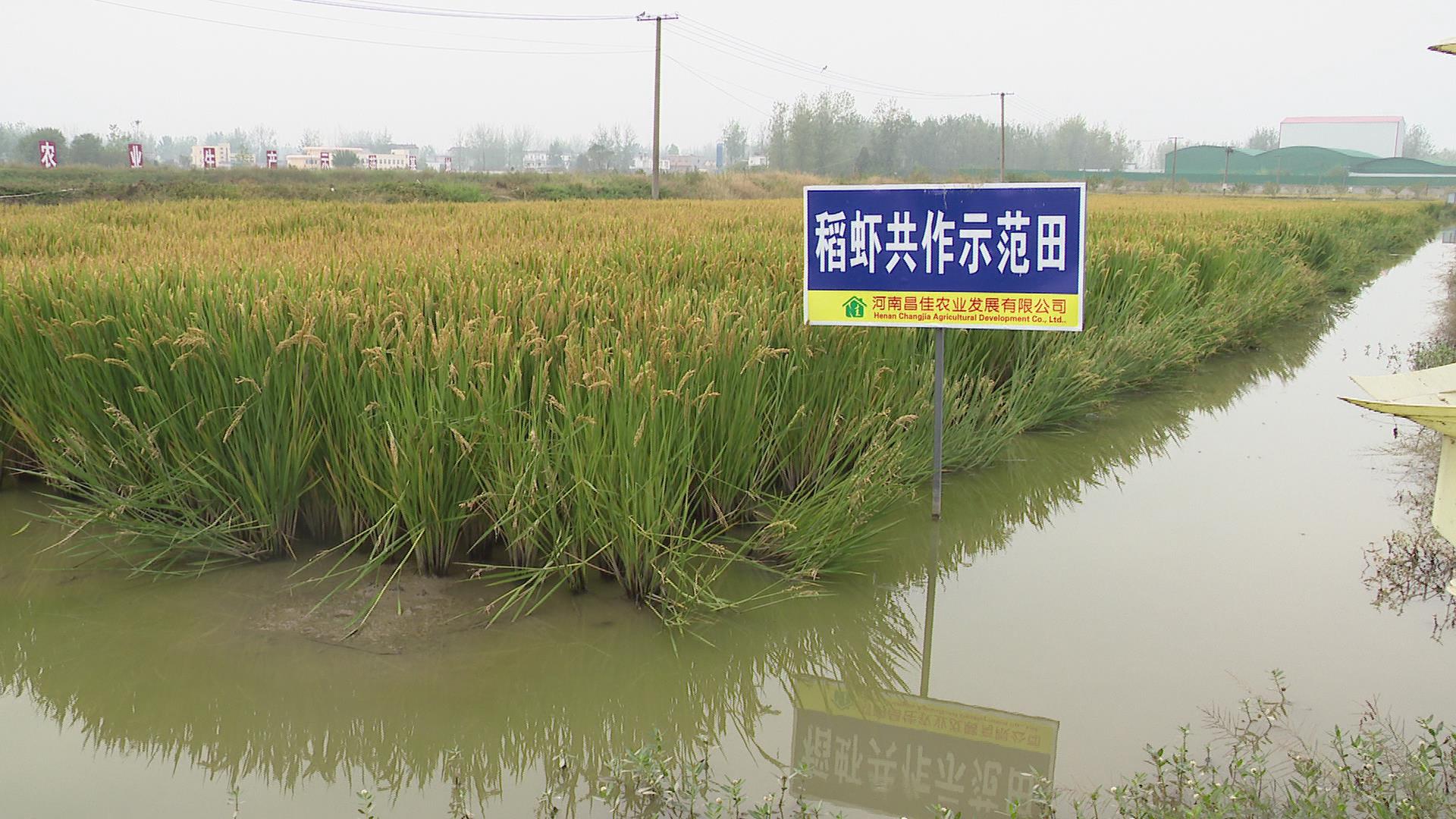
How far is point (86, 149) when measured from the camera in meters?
56.9

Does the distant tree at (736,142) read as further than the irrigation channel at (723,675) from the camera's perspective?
Yes

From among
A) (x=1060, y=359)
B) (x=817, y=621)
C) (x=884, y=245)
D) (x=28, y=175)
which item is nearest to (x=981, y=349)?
(x=1060, y=359)

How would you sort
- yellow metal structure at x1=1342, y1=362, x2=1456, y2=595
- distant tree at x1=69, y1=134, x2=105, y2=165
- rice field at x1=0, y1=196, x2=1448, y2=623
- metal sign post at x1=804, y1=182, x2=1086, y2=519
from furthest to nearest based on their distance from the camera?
1. distant tree at x1=69, y1=134, x2=105, y2=165
2. metal sign post at x1=804, y1=182, x2=1086, y2=519
3. rice field at x1=0, y1=196, x2=1448, y2=623
4. yellow metal structure at x1=1342, y1=362, x2=1456, y2=595

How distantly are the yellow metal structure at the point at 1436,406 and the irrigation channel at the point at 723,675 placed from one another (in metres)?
0.59

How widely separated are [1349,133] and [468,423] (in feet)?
537

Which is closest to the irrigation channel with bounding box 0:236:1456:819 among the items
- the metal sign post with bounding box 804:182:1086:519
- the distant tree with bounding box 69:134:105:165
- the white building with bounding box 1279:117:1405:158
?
the metal sign post with bounding box 804:182:1086:519

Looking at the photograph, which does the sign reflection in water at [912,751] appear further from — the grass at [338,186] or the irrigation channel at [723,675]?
the grass at [338,186]

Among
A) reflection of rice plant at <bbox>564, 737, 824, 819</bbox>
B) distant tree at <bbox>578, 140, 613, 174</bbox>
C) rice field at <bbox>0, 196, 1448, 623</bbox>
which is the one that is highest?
distant tree at <bbox>578, 140, 613, 174</bbox>

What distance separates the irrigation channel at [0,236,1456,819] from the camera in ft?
8.29

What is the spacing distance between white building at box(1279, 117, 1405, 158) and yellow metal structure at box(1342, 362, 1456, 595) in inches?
6069

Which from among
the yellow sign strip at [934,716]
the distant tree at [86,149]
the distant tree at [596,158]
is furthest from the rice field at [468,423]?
the distant tree at [596,158]

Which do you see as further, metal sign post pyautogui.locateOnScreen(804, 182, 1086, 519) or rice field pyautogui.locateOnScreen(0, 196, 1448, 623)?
metal sign post pyautogui.locateOnScreen(804, 182, 1086, 519)

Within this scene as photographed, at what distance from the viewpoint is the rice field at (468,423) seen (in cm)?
335

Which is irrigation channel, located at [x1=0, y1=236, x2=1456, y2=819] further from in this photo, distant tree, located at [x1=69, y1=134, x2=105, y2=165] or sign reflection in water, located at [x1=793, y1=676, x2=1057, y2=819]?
distant tree, located at [x1=69, y1=134, x2=105, y2=165]
